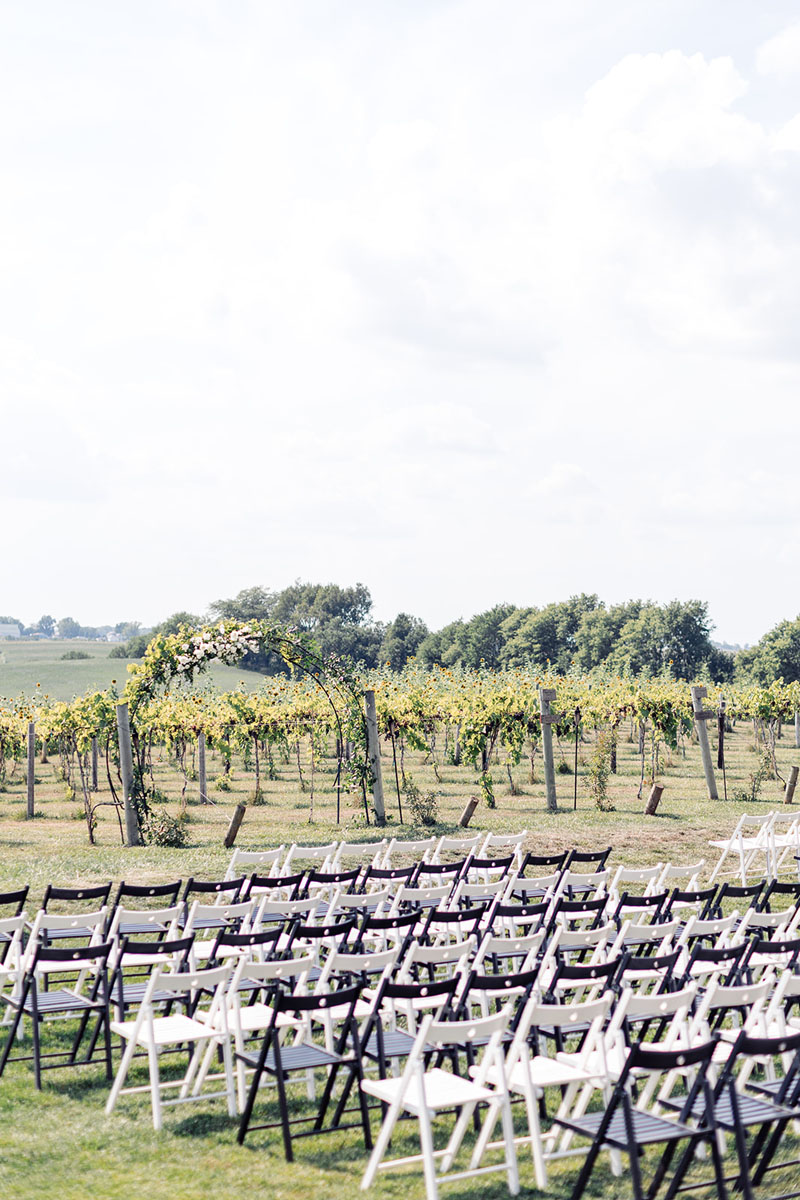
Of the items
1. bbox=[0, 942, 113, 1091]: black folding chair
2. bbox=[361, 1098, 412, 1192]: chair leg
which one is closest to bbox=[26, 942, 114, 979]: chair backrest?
bbox=[0, 942, 113, 1091]: black folding chair

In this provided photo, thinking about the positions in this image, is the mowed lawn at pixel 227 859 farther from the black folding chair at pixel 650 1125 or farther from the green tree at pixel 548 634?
the green tree at pixel 548 634

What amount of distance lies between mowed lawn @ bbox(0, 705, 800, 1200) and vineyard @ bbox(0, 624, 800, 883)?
186mm

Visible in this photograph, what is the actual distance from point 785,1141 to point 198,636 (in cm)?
1247

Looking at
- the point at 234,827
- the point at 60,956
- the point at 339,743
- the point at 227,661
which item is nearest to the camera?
the point at 60,956

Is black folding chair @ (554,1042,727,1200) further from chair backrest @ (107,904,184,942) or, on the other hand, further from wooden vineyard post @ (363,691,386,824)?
wooden vineyard post @ (363,691,386,824)

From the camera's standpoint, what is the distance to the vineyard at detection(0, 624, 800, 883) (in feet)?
59.0

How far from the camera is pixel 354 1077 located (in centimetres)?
605

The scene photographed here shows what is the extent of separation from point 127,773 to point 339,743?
183 inches

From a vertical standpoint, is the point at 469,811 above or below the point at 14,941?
below

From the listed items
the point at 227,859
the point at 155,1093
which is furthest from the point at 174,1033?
the point at 227,859

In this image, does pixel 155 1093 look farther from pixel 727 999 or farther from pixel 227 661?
pixel 227 661

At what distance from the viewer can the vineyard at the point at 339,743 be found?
707 inches

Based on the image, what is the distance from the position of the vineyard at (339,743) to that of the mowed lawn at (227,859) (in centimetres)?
19

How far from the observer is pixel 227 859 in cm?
1486
